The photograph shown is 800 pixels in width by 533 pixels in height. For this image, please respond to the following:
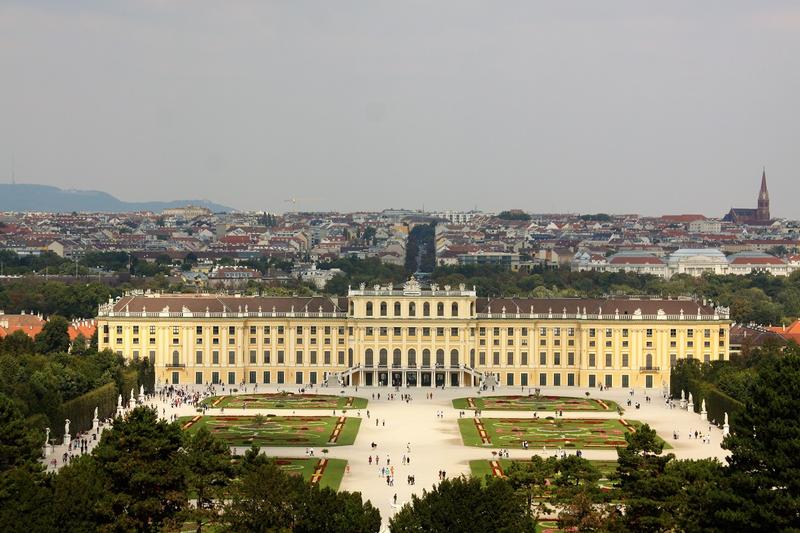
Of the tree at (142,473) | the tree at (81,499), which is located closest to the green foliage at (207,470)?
the tree at (142,473)

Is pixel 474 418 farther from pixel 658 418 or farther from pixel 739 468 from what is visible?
pixel 739 468

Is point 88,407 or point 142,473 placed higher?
point 142,473

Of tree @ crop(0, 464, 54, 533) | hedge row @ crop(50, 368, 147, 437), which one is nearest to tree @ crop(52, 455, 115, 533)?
tree @ crop(0, 464, 54, 533)

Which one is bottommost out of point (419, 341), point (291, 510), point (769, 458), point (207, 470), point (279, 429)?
point (279, 429)

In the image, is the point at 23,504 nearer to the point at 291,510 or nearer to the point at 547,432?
the point at 291,510

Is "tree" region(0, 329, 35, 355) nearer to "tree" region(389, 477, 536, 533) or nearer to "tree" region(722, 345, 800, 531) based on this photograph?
"tree" region(389, 477, 536, 533)

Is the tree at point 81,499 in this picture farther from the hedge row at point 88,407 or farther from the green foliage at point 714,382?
the green foliage at point 714,382

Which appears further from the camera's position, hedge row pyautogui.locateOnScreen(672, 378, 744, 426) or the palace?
the palace

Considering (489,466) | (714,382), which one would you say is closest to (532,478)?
(489,466)
